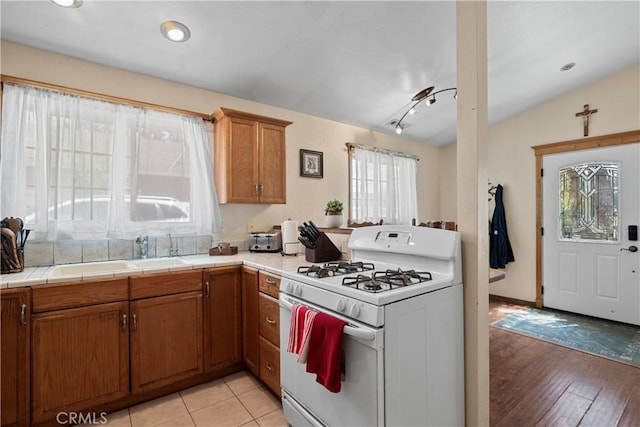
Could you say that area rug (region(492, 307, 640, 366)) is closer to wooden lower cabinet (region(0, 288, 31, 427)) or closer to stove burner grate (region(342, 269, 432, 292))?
stove burner grate (region(342, 269, 432, 292))

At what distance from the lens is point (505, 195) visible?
14.7 feet

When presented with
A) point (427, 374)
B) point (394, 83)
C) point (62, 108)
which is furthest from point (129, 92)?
point (427, 374)

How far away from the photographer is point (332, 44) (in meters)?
2.48

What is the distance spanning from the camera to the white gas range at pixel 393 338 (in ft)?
4.24

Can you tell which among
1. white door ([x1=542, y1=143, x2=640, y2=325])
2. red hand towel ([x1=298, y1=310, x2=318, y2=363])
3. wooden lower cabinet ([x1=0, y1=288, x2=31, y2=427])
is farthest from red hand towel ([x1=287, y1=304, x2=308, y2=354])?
white door ([x1=542, y1=143, x2=640, y2=325])

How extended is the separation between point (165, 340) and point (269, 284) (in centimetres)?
80

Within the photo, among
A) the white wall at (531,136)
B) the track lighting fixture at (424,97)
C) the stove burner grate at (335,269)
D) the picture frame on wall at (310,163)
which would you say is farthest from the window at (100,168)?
the white wall at (531,136)

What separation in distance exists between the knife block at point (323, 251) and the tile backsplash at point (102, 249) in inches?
44.3

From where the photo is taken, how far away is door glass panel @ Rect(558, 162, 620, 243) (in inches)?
141

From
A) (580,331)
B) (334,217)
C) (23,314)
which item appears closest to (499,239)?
(580,331)

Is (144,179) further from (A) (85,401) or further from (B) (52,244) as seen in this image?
(A) (85,401)

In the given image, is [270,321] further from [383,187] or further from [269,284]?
[383,187]

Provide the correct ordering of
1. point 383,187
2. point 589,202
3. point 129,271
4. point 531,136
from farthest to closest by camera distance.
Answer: point 383,187
point 531,136
point 589,202
point 129,271

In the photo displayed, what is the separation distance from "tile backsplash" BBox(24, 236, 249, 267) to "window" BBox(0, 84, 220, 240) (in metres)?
0.11
